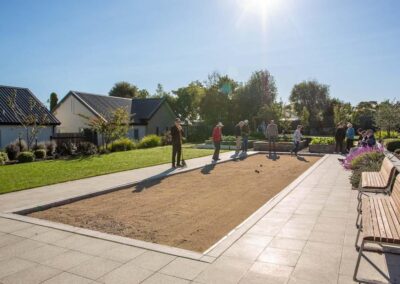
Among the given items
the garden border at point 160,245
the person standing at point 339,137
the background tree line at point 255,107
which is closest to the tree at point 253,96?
the background tree line at point 255,107

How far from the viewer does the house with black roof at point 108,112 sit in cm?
3453

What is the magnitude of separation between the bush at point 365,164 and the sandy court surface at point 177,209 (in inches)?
80.7

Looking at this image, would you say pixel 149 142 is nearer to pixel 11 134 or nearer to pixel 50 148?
pixel 50 148

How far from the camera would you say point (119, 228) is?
630 centimetres

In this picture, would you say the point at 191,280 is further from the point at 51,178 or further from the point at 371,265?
the point at 51,178

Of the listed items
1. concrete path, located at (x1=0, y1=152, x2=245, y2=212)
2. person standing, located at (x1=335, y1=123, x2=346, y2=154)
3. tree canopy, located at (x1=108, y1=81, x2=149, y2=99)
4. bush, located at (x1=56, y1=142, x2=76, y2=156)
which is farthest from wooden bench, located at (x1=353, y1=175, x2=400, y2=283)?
tree canopy, located at (x1=108, y1=81, x2=149, y2=99)

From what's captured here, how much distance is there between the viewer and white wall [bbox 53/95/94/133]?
34459 mm

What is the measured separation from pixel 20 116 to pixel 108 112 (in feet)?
37.4

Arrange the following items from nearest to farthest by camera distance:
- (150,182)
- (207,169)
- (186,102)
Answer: (150,182) < (207,169) < (186,102)

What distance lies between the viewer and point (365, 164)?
34.4 ft

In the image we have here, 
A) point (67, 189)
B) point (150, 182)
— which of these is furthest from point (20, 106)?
point (67, 189)

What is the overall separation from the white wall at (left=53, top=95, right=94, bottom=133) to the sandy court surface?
82.0 ft

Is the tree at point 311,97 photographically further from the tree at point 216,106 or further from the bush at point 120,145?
the bush at point 120,145

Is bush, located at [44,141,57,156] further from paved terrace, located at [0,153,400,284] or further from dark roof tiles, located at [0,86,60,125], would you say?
paved terrace, located at [0,153,400,284]
